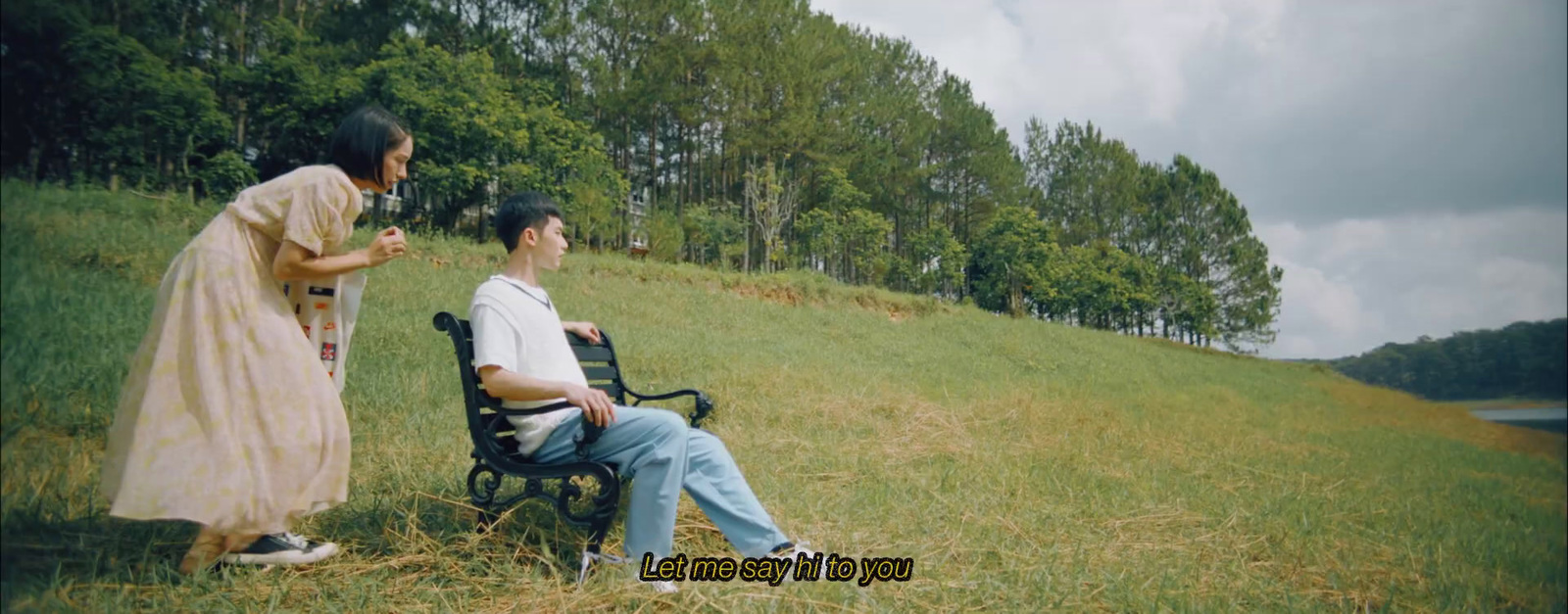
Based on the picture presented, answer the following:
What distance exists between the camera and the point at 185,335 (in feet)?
5.72

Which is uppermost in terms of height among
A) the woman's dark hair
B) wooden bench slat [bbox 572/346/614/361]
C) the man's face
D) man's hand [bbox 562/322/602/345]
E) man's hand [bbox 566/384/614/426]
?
the woman's dark hair

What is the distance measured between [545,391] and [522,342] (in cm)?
21

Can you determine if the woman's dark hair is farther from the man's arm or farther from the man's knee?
the man's knee

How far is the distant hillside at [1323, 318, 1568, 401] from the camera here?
430 cm

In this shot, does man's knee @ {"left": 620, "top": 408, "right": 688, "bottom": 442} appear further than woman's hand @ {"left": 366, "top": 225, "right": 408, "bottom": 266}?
Yes

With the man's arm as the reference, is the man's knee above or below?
below

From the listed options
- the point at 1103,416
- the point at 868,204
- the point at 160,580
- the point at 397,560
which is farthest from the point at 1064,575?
the point at 868,204

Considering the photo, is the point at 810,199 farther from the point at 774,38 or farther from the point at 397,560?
the point at 397,560

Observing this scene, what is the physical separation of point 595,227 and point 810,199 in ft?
17.0

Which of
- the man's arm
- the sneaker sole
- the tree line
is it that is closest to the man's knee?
the man's arm

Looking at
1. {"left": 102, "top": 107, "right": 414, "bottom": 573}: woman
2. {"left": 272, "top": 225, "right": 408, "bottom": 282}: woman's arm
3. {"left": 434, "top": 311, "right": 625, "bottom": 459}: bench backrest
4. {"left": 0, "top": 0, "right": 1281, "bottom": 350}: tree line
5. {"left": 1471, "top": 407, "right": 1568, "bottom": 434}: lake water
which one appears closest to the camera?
{"left": 102, "top": 107, "right": 414, "bottom": 573}: woman

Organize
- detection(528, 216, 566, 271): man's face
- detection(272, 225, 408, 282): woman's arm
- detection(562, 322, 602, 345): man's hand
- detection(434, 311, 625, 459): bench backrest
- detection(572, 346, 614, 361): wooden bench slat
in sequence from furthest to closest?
detection(572, 346, 614, 361): wooden bench slat, detection(562, 322, 602, 345): man's hand, detection(528, 216, 566, 271): man's face, detection(434, 311, 625, 459): bench backrest, detection(272, 225, 408, 282): woman's arm

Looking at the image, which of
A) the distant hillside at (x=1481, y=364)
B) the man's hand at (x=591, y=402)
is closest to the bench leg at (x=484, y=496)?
the man's hand at (x=591, y=402)

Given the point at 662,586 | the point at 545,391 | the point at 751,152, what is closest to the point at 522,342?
the point at 545,391
